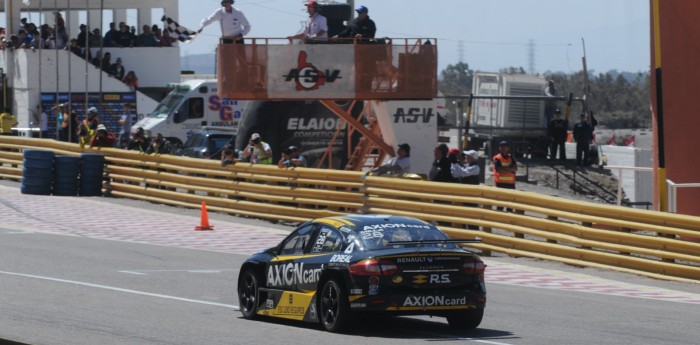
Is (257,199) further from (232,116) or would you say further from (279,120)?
(232,116)

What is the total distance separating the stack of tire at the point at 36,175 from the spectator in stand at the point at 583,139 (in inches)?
556

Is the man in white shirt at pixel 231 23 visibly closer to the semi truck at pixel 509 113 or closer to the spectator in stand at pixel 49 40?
the semi truck at pixel 509 113

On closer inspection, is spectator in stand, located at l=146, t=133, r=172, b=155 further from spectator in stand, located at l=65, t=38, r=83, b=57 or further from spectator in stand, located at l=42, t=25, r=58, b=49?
spectator in stand, located at l=65, t=38, r=83, b=57

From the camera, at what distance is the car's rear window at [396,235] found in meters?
12.4

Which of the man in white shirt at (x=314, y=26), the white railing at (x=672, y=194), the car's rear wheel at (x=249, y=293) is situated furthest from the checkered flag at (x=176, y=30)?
the car's rear wheel at (x=249, y=293)

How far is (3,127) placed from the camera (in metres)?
38.4

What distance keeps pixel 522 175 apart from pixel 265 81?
10.8 m

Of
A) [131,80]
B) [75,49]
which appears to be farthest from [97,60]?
[131,80]

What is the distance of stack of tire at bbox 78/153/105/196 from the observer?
3114 cm

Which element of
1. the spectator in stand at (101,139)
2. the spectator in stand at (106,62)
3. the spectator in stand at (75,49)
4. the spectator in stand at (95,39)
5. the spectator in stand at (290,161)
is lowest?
the spectator in stand at (290,161)

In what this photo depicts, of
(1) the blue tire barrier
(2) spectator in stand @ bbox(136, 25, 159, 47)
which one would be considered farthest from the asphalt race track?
(2) spectator in stand @ bbox(136, 25, 159, 47)

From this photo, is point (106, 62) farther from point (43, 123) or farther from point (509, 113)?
point (509, 113)

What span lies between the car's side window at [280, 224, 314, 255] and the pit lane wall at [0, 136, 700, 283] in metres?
6.56

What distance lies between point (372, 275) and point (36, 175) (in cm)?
2066
